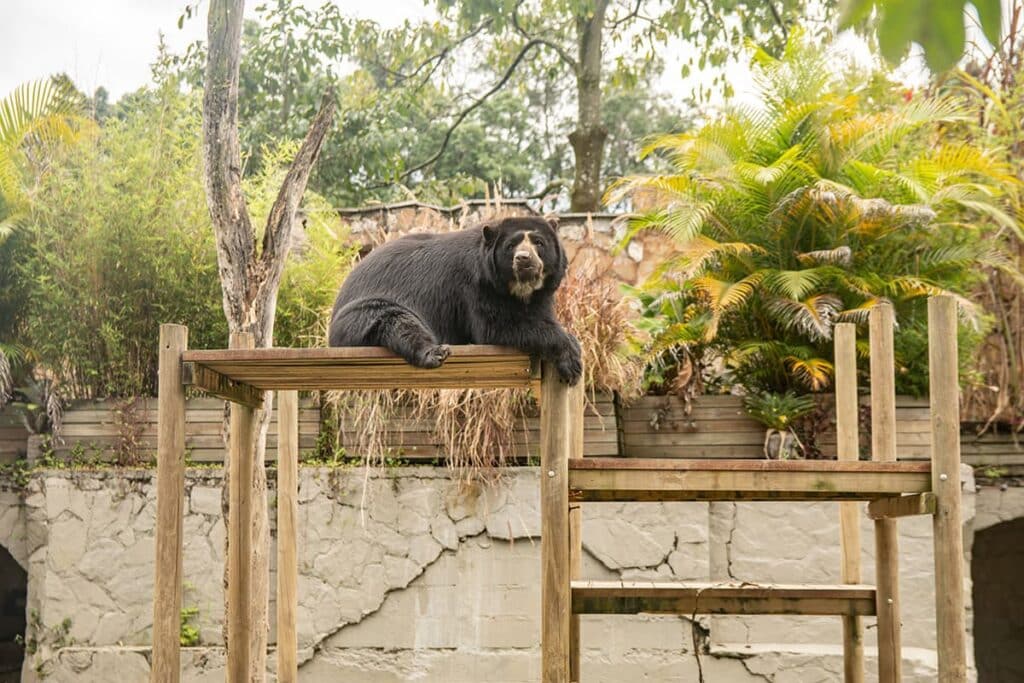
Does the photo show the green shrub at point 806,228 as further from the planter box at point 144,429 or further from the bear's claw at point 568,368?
the bear's claw at point 568,368

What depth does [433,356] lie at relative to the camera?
322 cm

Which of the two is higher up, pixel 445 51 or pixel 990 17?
pixel 445 51

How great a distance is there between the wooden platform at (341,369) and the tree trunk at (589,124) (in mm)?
6011

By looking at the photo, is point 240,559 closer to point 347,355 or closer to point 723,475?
point 347,355

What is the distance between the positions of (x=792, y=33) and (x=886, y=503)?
3839 mm

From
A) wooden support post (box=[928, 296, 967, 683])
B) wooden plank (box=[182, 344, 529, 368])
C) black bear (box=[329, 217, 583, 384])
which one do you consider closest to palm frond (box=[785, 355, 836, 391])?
wooden support post (box=[928, 296, 967, 683])

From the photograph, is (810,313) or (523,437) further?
(523,437)

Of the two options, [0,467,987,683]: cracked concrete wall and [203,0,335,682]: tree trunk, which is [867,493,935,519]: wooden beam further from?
[203,0,335,682]: tree trunk

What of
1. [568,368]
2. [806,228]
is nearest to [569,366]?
[568,368]

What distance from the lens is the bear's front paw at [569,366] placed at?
10.8 ft

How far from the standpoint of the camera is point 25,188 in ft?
22.9

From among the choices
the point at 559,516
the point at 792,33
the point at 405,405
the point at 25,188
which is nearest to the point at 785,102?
the point at 792,33

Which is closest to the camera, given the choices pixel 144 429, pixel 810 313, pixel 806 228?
pixel 810 313

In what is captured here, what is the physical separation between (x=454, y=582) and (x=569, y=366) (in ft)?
9.56
